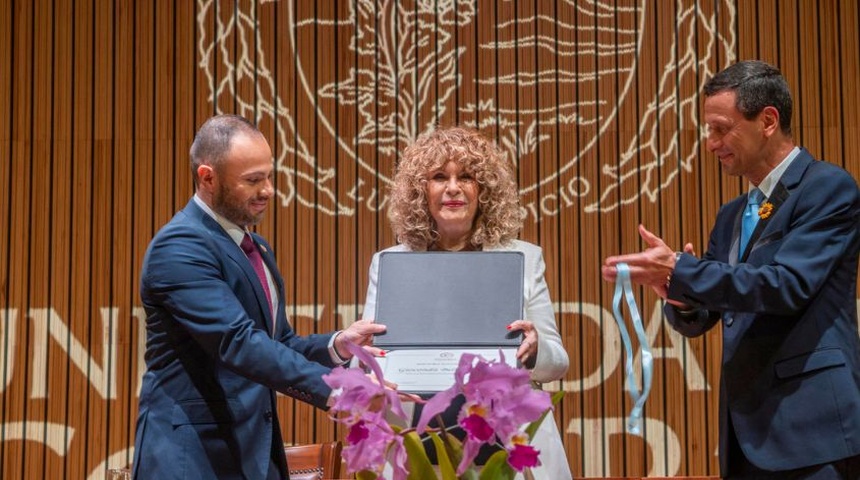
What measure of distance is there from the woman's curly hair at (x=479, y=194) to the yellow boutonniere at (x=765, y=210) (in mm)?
829

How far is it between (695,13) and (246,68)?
85.6 inches

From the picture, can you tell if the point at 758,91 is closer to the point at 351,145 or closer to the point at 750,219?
the point at 750,219

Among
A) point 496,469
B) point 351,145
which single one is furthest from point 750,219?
point 351,145

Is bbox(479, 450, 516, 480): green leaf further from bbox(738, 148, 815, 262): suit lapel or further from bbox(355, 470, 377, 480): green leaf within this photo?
bbox(738, 148, 815, 262): suit lapel

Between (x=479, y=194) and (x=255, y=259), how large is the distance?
2.55ft

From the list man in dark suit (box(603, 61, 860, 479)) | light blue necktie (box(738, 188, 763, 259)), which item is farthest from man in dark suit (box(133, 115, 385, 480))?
light blue necktie (box(738, 188, 763, 259))

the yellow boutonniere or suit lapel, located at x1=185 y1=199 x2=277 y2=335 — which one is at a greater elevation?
the yellow boutonniere

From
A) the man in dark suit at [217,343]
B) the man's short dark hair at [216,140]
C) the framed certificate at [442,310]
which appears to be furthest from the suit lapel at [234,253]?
the framed certificate at [442,310]

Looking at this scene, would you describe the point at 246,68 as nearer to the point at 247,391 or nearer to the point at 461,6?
the point at 461,6

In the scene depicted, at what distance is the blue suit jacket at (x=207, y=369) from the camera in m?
2.61

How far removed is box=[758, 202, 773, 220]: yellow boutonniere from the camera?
8.92 feet

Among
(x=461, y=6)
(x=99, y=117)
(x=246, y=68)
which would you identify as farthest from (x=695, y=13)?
(x=99, y=117)

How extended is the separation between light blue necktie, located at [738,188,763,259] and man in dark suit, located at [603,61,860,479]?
1 cm

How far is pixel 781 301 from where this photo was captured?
2.51 metres
